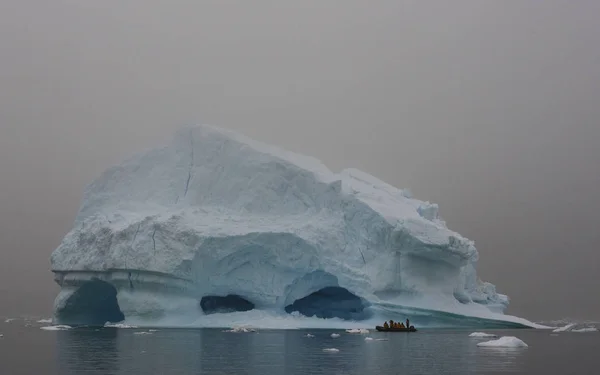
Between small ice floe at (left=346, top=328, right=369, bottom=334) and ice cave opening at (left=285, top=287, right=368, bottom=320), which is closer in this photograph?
small ice floe at (left=346, top=328, right=369, bottom=334)

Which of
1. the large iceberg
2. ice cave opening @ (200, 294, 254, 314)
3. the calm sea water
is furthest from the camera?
ice cave opening @ (200, 294, 254, 314)

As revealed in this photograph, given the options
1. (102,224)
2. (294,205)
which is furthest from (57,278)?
(294,205)

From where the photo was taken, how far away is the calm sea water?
11.5 meters

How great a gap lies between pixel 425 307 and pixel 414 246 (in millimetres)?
2136

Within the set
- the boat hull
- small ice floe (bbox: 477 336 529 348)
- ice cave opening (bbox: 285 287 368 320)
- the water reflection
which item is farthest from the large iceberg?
small ice floe (bbox: 477 336 529 348)

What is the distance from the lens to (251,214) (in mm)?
25359

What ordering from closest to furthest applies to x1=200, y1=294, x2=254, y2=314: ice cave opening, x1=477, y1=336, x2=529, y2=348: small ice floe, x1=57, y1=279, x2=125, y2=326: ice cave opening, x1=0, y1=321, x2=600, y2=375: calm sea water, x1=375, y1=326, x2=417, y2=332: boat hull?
x1=0, y1=321, x2=600, y2=375: calm sea water, x1=477, y1=336, x2=529, y2=348: small ice floe, x1=375, y1=326, x2=417, y2=332: boat hull, x1=200, y1=294, x2=254, y2=314: ice cave opening, x1=57, y1=279, x2=125, y2=326: ice cave opening

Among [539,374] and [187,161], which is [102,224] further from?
[539,374]

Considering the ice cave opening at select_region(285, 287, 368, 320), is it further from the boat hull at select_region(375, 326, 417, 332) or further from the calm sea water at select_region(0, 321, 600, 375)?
the calm sea water at select_region(0, 321, 600, 375)

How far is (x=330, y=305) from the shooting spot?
27.2m

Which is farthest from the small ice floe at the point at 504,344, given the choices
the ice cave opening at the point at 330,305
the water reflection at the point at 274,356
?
the ice cave opening at the point at 330,305

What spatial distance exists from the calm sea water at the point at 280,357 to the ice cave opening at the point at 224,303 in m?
7.21

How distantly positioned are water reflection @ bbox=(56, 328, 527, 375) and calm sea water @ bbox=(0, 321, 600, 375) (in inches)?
0.6

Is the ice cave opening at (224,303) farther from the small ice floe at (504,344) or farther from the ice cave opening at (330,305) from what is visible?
the small ice floe at (504,344)
